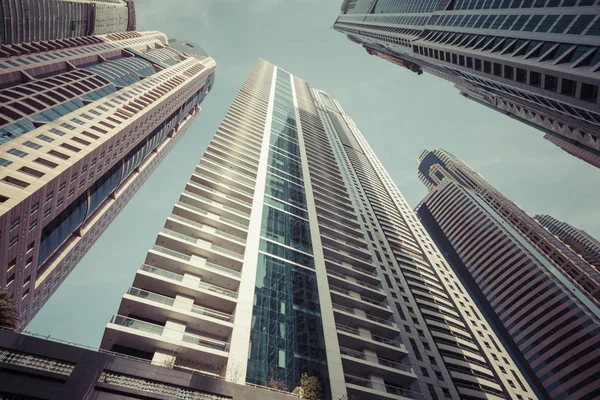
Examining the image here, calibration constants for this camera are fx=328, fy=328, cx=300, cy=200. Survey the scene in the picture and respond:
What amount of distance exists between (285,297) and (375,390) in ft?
40.1

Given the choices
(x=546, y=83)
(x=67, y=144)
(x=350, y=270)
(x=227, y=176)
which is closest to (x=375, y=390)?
(x=350, y=270)

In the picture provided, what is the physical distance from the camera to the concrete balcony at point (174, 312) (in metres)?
27.3

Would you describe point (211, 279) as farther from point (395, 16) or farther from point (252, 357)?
point (395, 16)

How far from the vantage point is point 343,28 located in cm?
16488

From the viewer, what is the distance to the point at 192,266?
32.7 meters

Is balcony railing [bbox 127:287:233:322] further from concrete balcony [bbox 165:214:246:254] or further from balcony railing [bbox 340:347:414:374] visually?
balcony railing [bbox 340:347:414:374]

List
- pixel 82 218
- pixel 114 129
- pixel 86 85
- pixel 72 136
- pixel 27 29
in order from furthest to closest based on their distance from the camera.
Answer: pixel 27 29
pixel 86 85
pixel 82 218
pixel 114 129
pixel 72 136

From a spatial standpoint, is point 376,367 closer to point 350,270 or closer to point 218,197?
point 350,270

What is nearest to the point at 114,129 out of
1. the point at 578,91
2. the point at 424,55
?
the point at 424,55

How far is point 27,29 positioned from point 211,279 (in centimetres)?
12311

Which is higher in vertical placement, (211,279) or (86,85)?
(211,279)

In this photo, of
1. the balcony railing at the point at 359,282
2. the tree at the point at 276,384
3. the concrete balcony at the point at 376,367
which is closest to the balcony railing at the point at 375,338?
the concrete balcony at the point at 376,367

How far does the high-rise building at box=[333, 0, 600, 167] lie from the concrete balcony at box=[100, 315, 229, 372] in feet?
155

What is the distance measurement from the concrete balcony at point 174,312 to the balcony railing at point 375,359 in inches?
501
